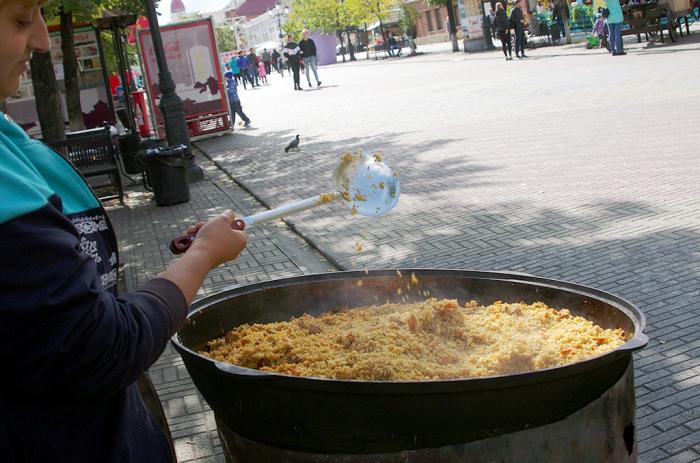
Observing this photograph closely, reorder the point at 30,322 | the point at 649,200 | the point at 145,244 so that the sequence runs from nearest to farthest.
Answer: the point at 30,322
the point at 649,200
the point at 145,244

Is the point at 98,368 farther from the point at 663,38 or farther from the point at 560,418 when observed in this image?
the point at 663,38

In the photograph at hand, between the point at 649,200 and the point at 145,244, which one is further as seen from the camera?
the point at 145,244

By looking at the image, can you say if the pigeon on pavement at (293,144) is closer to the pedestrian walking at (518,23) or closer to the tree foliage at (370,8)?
the pedestrian walking at (518,23)

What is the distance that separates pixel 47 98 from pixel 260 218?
36.5 feet

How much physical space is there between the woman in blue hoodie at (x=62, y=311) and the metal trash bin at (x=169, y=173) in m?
9.71

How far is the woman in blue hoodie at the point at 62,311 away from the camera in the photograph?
138 cm

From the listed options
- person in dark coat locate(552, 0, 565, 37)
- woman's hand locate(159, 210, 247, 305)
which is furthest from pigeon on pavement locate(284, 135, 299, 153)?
person in dark coat locate(552, 0, 565, 37)

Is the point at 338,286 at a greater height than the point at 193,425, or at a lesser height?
greater

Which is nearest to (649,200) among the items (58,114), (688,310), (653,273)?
(653,273)

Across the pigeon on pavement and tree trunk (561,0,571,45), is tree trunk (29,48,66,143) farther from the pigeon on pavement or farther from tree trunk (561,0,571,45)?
tree trunk (561,0,571,45)

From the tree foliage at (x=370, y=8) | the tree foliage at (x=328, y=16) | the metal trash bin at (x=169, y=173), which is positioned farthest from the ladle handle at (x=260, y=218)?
the tree foliage at (x=328, y=16)

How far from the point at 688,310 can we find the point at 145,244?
6.00 meters

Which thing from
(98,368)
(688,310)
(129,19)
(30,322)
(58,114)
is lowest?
(688,310)

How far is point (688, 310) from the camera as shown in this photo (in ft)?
16.4
